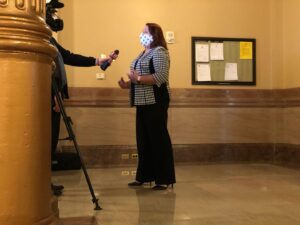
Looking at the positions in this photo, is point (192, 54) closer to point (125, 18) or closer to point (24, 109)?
point (125, 18)

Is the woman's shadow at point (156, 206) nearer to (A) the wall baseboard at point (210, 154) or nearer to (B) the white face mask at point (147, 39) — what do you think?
(B) the white face mask at point (147, 39)

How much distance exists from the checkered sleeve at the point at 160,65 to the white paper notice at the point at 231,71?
220 cm

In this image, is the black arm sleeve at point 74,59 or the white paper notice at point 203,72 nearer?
the black arm sleeve at point 74,59

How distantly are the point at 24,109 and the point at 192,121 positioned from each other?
172 inches

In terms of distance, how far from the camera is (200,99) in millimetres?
5328

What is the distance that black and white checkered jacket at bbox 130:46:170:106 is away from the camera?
334cm

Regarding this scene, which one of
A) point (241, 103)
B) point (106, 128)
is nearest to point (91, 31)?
point (106, 128)

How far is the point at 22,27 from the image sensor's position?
3.40ft

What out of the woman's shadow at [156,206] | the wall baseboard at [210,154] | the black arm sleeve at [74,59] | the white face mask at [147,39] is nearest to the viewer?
the woman's shadow at [156,206]

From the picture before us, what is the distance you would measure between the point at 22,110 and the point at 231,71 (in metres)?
4.64

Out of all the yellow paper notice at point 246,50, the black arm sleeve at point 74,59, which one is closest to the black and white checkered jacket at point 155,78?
the black arm sleeve at point 74,59

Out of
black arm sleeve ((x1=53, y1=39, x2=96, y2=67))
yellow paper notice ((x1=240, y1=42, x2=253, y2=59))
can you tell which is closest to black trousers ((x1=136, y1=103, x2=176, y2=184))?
black arm sleeve ((x1=53, y1=39, x2=96, y2=67))

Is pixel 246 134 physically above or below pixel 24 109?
below

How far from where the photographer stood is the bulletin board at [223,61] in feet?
17.6
